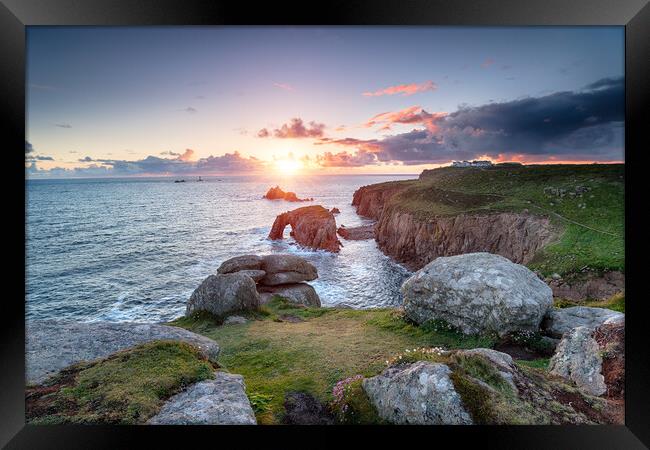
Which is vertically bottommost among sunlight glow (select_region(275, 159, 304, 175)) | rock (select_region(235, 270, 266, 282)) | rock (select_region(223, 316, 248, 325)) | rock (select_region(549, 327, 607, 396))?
rock (select_region(223, 316, 248, 325))

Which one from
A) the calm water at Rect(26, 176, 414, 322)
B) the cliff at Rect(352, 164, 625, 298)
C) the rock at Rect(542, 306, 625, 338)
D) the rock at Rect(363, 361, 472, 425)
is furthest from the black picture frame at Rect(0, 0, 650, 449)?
the rock at Rect(363, 361, 472, 425)

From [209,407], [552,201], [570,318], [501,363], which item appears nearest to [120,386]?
[209,407]

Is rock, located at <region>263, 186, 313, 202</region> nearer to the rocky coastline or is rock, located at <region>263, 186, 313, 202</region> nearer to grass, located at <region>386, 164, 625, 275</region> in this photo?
grass, located at <region>386, 164, 625, 275</region>

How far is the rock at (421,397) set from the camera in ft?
13.8

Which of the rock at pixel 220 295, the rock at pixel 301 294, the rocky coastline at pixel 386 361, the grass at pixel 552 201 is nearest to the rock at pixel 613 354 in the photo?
the rocky coastline at pixel 386 361

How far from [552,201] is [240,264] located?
8813 mm

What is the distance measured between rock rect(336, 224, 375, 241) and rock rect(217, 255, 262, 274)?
2942mm

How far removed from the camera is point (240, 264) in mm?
10609

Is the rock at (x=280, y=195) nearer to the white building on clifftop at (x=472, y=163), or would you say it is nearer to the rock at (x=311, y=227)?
the rock at (x=311, y=227)

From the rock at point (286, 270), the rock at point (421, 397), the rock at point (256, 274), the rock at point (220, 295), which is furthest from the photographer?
the rock at point (286, 270)

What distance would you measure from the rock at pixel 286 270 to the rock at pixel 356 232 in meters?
1.68

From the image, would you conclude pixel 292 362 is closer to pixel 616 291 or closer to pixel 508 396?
pixel 508 396

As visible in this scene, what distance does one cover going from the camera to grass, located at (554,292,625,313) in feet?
21.0

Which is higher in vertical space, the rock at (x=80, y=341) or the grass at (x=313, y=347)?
the rock at (x=80, y=341)
